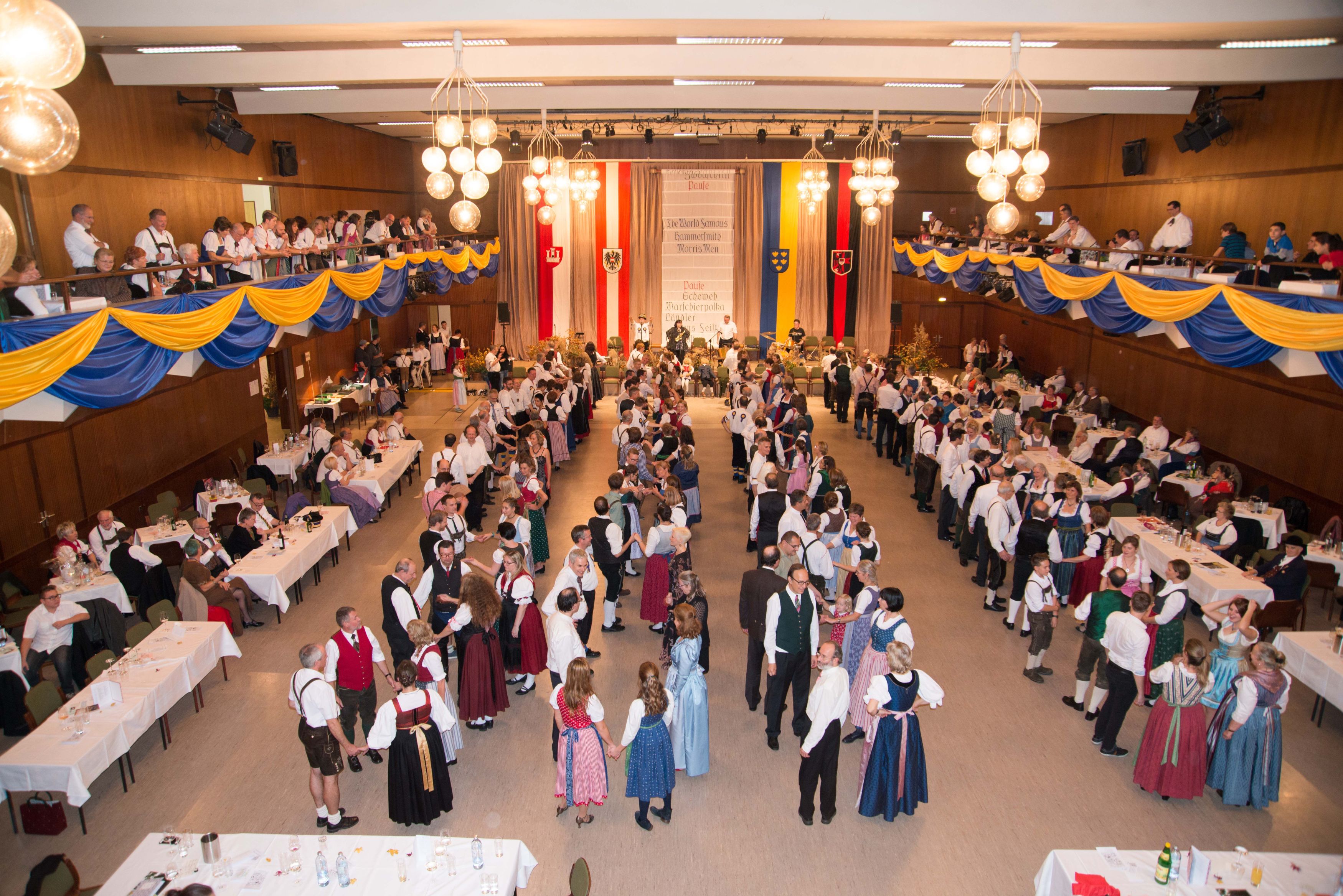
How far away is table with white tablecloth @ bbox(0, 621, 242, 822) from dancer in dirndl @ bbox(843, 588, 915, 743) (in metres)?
4.85

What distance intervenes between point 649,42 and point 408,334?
13.9m

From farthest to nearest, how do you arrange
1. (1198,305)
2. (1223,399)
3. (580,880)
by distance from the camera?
(1223,399)
(1198,305)
(580,880)

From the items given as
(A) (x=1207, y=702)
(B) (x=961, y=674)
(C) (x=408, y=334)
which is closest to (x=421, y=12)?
(B) (x=961, y=674)

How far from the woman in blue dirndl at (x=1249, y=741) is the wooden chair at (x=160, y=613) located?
25.7 feet

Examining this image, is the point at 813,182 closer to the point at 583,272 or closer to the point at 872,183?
the point at 872,183

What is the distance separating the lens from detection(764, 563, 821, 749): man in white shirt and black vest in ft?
18.9

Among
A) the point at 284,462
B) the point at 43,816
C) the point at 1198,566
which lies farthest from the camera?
the point at 284,462

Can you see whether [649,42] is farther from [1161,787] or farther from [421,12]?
[1161,787]

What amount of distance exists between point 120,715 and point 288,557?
267 cm

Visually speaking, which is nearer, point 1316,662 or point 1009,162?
point 1009,162

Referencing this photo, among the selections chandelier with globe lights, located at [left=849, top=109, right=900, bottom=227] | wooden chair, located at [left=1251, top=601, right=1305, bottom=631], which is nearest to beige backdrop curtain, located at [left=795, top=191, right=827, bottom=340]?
chandelier with globe lights, located at [left=849, top=109, right=900, bottom=227]

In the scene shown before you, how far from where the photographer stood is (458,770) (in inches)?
239

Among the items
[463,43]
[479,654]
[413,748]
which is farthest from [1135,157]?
[413,748]

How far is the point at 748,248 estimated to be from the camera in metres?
21.8
